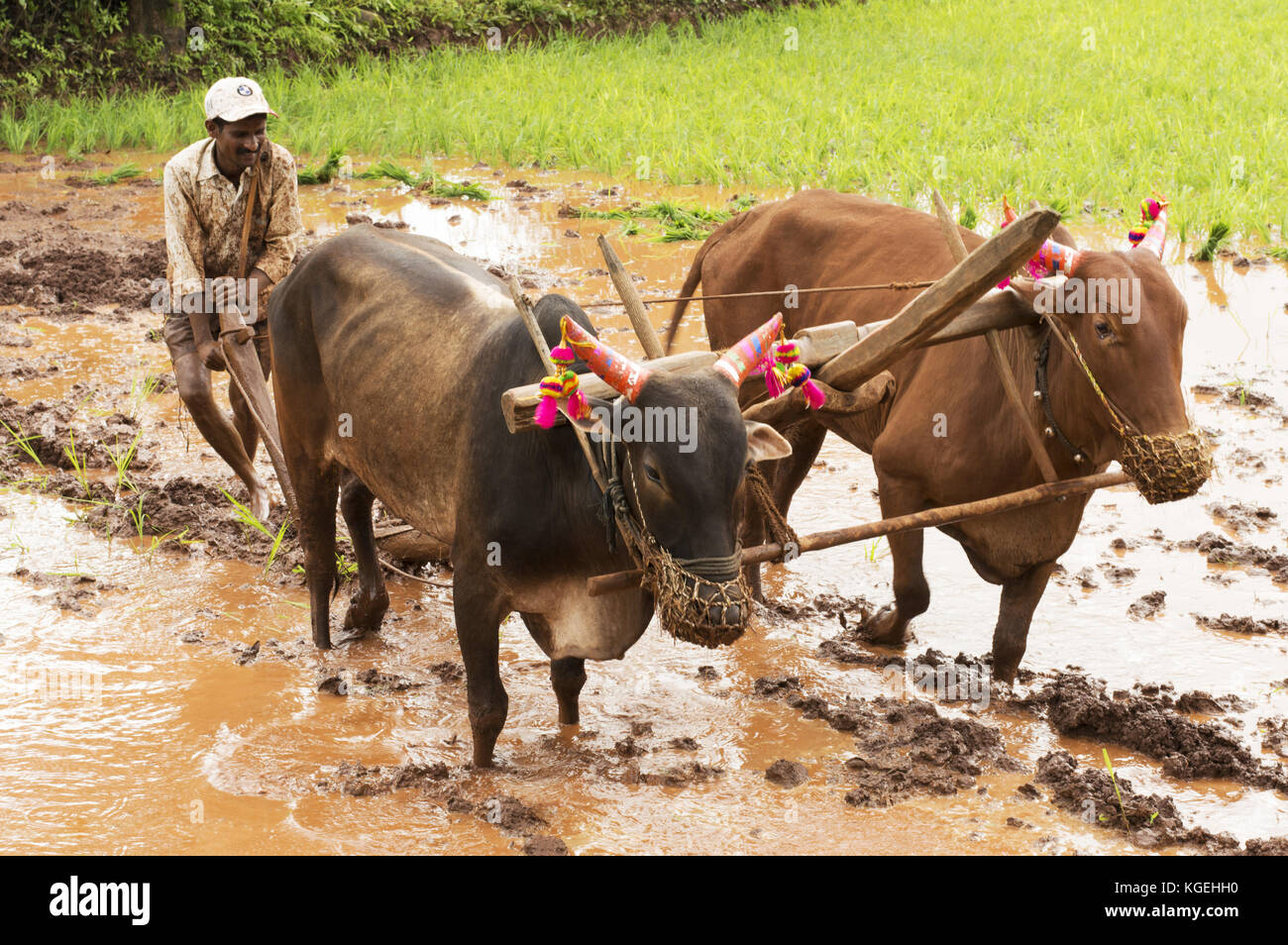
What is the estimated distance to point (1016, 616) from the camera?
4.68 metres

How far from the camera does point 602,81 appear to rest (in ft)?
48.2

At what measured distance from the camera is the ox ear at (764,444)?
3.46 meters

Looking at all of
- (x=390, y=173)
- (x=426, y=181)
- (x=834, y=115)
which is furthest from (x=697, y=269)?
(x=834, y=115)

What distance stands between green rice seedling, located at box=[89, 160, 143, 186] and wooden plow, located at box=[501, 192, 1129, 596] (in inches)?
362

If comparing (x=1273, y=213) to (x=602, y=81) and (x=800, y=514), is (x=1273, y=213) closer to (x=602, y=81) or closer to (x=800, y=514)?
(x=800, y=514)

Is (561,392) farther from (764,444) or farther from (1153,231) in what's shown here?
(1153,231)

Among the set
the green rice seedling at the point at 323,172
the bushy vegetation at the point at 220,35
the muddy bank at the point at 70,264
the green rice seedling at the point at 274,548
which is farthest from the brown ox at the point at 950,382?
the bushy vegetation at the point at 220,35

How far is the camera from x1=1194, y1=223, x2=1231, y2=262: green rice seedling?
9.27 metres

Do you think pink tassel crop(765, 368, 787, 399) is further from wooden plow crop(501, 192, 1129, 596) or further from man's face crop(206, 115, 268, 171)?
man's face crop(206, 115, 268, 171)

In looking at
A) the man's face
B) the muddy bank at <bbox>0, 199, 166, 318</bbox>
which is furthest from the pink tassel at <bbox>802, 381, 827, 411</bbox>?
the muddy bank at <bbox>0, 199, 166, 318</bbox>

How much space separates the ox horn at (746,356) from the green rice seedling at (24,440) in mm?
4249

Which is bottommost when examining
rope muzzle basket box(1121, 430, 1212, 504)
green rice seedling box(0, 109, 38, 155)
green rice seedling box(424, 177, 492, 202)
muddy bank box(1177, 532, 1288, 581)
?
muddy bank box(1177, 532, 1288, 581)

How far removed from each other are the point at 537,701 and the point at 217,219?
2.49m

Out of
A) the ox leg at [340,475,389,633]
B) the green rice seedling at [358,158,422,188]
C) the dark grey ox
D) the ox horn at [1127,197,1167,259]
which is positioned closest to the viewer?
the dark grey ox
